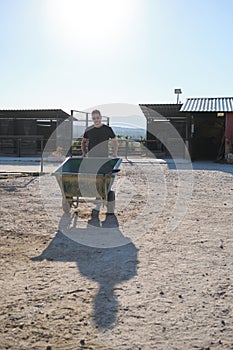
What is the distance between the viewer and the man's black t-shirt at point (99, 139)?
628 cm

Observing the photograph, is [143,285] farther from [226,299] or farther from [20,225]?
[20,225]

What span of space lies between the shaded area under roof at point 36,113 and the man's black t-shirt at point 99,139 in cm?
1494

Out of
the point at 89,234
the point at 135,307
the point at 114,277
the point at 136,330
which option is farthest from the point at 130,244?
the point at 136,330

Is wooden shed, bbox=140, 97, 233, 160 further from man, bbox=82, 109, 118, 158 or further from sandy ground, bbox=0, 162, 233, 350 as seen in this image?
sandy ground, bbox=0, 162, 233, 350

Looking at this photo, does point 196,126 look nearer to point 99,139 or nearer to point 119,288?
point 99,139

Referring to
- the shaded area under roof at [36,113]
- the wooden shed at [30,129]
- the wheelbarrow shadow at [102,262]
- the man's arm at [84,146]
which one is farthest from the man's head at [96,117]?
the shaded area under roof at [36,113]

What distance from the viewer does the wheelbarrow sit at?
5598 mm

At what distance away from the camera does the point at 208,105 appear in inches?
718

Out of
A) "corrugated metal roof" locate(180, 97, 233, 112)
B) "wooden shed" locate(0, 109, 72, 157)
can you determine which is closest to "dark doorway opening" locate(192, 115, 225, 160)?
"corrugated metal roof" locate(180, 97, 233, 112)

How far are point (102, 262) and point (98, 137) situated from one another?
9.42ft

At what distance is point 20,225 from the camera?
5246mm

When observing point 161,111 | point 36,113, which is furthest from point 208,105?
point 36,113

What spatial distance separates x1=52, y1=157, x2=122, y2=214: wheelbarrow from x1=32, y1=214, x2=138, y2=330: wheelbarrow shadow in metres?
0.74

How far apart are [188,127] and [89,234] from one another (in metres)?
13.5
